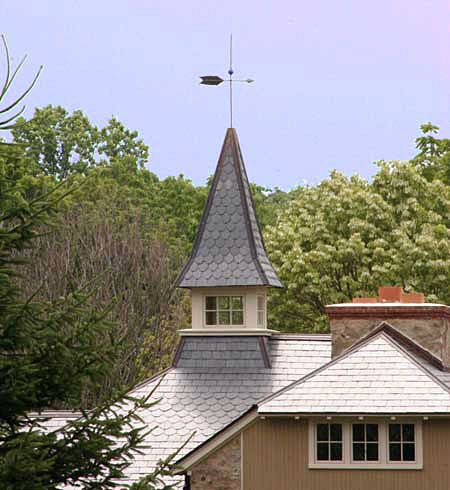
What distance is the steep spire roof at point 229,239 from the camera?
101 ft

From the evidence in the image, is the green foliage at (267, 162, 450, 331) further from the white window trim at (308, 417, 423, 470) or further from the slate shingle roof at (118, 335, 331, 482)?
the white window trim at (308, 417, 423, 470)

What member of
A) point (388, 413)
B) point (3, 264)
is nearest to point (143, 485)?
point (3, 264)

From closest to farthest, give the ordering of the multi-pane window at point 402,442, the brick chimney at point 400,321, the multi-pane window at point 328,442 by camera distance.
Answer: the multi-pane window at point 402,442 < the multi-pane window at point 328,442 < the brick chimney at point 400,321

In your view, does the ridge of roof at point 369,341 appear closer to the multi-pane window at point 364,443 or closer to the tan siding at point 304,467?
the tan siding at point 304,467

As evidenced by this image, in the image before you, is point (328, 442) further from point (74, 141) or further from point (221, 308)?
point (74, 141)

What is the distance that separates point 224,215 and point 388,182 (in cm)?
1371

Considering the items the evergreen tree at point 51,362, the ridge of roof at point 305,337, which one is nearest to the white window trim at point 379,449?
the ridge of roof at point 305,337

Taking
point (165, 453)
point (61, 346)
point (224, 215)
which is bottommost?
point (165, 453)

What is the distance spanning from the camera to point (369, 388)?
25.6 m

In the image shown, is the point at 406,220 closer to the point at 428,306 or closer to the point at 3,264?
the point at 428,306

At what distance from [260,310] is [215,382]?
2558mm

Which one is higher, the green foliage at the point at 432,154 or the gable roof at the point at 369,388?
the green foliage at the point at 432,154

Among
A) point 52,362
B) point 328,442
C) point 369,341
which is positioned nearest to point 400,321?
point 369,341

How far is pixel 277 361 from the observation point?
30047 millimetres
